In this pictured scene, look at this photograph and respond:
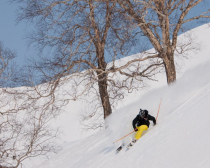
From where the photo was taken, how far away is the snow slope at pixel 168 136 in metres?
5.16

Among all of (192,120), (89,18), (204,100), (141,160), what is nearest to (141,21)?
(89,18)

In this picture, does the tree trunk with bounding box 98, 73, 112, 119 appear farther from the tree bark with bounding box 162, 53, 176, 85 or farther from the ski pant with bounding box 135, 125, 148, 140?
the ski pant with bounding box 135, 125, 148, 140

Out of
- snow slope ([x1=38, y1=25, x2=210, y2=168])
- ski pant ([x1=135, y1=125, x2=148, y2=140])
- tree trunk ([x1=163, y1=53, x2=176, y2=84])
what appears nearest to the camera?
snow slope ([x1=38, y1=25, x2=210, y2=168])

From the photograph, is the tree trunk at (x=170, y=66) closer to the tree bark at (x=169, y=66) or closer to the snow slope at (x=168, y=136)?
the tree bark at (x=169, y=66)

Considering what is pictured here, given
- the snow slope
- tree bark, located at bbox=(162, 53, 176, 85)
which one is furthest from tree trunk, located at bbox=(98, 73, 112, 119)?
tree bark, located at bbox=(162, 53, 176, 85)

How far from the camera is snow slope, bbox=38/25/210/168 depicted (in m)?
5.16

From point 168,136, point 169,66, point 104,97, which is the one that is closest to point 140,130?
point 168,136

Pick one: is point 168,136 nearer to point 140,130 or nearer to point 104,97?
→ point 140,130

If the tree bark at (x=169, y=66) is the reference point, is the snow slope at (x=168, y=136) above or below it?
below

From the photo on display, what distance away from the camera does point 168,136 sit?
6207 mm

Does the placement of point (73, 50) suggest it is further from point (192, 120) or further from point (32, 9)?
point (192, 120)

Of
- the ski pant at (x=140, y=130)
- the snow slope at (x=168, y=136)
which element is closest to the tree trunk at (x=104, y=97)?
the snow slope at (x=168, y=136)

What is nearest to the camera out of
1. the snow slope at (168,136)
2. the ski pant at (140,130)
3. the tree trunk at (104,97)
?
the snow slope at (168,136)

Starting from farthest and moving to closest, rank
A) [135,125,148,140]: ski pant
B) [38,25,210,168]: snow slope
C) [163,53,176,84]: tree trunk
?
[163,53,176,84]: tree trunk
[135,125,148,140]: ski pant
[38,25,210,168]: snow slope
